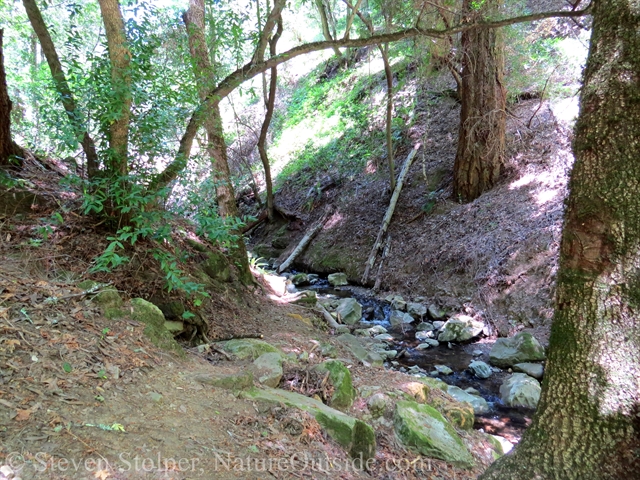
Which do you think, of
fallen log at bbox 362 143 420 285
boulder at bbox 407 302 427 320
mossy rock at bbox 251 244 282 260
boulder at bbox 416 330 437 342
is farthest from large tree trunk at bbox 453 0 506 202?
mossy rock at bbox 251 244 282 260

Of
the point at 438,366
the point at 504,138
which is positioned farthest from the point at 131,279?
the point at 504,138

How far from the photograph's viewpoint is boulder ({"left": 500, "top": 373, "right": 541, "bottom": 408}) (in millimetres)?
5008

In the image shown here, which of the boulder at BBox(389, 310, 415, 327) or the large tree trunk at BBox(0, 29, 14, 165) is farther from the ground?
the large tree trunk at BBox(0, 29, 14, 165)

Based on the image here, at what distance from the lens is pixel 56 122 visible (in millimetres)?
3561

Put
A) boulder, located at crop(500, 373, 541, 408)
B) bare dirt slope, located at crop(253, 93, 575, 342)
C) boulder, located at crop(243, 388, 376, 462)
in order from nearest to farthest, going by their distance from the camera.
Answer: boulder, located at crop(243, 388, 376, 462)
boulder, located at crop(500, 373, 541, 408)
bare dirt slope, located at crop(253, 93, 575, 342)

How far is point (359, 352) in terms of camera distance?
566 cm

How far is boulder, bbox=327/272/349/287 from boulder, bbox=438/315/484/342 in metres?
3.48

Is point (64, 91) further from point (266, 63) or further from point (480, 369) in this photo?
point (480, 369)

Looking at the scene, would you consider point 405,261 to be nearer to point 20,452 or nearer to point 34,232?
point 34,232

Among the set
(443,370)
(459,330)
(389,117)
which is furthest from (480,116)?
(443,370)

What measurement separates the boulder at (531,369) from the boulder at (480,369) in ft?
1.27

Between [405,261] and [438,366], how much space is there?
12.1ft

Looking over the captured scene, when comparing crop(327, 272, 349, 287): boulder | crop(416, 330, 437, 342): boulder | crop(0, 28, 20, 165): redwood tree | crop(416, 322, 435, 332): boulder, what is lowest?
crop(416, 330, 437, 342): boulder

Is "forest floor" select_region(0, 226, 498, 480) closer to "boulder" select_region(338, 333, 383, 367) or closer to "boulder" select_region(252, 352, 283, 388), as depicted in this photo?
"boulder" select_region(252, 352, 283, 388)
